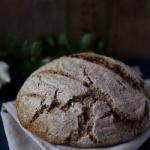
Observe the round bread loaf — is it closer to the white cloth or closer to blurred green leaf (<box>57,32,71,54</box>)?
the white cloth

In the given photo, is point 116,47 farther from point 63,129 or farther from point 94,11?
point 63,129

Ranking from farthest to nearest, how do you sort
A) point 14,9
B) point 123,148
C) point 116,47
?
point 116,47 → point 14,9 → point 123,148

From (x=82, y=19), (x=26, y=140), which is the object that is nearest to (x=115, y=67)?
(x=26, y=140)

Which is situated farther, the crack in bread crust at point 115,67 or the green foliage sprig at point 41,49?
the green foliage sprig at point 41,49

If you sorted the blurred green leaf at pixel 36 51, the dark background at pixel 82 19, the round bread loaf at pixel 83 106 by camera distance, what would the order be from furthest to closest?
1. the dark background at pixel 82 19
2. the blurred green leaf at pixel 36 51
3. the round bread loaf at pixel 83 106

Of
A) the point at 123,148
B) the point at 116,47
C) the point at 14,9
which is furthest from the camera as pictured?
the point at 116,47

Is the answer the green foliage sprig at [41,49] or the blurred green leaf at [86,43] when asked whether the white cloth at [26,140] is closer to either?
the green foliage sprig at [41,49]

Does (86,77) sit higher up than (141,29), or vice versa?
(86,77)

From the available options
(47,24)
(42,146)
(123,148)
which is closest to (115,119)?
(123,148)

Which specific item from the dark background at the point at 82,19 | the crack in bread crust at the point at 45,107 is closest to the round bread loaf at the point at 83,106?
the crack in bread crust at the point at 45,107
